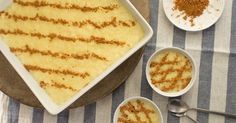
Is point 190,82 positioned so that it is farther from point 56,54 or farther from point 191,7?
point 56,54

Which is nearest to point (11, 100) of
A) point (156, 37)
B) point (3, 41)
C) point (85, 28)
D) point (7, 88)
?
point (7, 88)

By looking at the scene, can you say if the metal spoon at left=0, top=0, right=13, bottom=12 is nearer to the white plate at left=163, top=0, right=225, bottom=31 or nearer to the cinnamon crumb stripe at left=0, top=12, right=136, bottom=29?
the cinnamon crumb stripe at left=0, top=12, right=136, bottom=29

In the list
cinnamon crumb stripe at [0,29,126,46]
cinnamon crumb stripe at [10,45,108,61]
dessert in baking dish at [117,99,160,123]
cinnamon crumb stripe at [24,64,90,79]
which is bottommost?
dessert in baking dish at [117,99,160,123]

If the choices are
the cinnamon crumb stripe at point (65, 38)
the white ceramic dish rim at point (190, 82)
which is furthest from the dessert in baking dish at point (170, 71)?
the cinnamon crumb stripe at point (65, 38)

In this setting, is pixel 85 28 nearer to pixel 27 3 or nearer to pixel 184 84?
pixel 27 3

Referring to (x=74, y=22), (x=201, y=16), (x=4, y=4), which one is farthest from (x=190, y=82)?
(x=4, y=4)

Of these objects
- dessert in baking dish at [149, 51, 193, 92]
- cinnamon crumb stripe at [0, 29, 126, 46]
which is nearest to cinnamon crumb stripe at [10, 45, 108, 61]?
cinnamon crumb stripe at [0, 29, 126, 46]

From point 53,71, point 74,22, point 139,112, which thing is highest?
point 74,22
